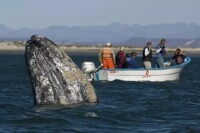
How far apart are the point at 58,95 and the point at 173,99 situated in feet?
17.3

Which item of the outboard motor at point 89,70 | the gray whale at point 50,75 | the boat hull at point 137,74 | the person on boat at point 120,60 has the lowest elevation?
the boat hull at point 137,74

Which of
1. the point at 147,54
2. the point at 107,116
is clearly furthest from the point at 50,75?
the point at 147,54

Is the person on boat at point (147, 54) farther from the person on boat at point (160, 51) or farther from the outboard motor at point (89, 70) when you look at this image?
the outboard motor at point (89, 70)

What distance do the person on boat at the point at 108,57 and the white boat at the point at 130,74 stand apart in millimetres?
320

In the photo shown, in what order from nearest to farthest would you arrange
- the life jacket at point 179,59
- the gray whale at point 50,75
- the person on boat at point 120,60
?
1. the gray whale at point 50,75
2. the person on boat at point 120,60
3. the life jacket at point 179,59

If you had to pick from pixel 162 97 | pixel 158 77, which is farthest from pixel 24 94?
pixel 158 77

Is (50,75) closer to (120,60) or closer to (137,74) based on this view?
(137,74)

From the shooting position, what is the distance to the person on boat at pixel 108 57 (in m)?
27.0

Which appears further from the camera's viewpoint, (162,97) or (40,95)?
(162,97)

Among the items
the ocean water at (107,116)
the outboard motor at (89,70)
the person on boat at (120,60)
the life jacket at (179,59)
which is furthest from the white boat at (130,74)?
the ocean water at (107,116)

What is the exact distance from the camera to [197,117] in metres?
14.2

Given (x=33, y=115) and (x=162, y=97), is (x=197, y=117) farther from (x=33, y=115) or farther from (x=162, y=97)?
(x=162, y=97)

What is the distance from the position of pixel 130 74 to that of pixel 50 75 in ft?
45.2

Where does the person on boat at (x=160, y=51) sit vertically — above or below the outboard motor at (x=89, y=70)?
above
